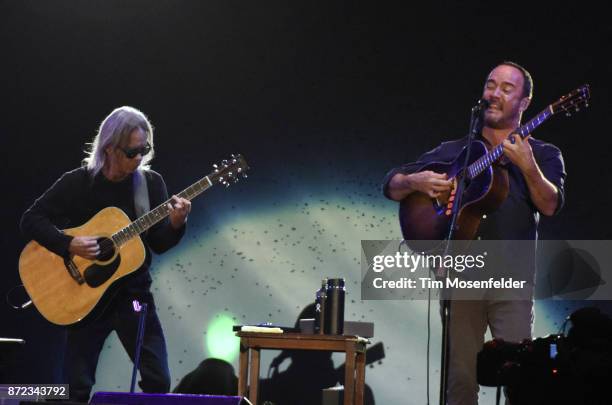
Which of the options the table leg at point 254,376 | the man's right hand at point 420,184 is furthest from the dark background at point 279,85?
the table leg at point 254,376

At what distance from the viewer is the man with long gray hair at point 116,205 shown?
4.47 meters

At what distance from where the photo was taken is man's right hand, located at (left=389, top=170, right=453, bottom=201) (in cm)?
413

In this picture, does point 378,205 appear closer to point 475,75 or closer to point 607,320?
point 475,75

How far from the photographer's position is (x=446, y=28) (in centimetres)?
523

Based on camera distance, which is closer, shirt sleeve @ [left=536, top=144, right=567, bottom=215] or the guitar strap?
shirt sleeve @ [left=536, top=144, right=567, bottom=215]

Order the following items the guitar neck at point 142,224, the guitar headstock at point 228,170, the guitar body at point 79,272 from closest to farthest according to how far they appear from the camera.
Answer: the guitar body at point 79,272, the guitar neck at point 142,224, the guitar headstock at point 228,170

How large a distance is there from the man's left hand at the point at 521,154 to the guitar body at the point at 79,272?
6.82 ft

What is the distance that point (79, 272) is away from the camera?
4.56m

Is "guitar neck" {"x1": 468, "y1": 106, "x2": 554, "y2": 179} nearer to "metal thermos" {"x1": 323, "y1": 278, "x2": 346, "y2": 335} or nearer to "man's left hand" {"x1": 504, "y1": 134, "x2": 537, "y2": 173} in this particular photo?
"man's left hand" {"x1": 504, "y1": 134, "x2": 537, "y2": 173}

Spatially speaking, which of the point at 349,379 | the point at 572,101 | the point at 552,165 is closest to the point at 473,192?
the point at 552,165

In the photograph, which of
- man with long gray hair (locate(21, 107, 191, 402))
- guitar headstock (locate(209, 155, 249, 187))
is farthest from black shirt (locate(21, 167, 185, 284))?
guitar headstock (locate(209, 155, 249, 187))

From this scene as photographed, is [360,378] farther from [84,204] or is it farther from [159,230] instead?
[84,204]

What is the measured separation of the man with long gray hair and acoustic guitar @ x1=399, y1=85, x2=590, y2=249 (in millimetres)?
1345

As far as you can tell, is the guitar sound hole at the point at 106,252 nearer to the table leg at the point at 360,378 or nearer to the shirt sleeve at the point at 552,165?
the table leg at the point at 360,378
